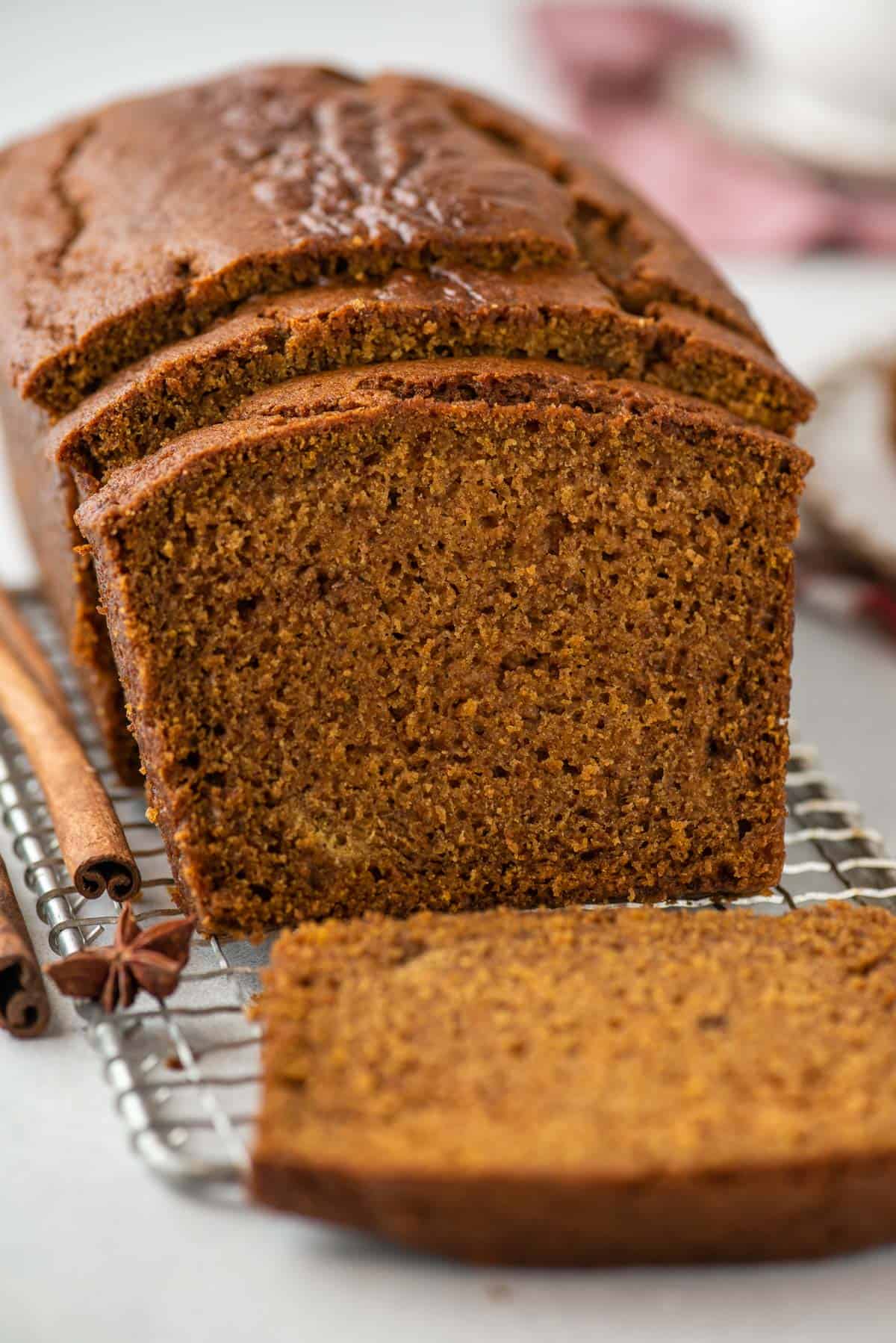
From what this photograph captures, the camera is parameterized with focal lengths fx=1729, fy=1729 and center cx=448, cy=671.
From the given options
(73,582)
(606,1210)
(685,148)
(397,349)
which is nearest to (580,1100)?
(606,1210)

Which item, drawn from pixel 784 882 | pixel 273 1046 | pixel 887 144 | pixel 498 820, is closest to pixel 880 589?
pixel 784 882

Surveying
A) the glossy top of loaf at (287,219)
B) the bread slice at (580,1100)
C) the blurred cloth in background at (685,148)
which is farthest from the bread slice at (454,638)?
the blurred cloth in background at (685,148)

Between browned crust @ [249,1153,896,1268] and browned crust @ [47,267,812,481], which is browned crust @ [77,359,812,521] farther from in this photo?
browned crust @ [249,1153,896,1268]

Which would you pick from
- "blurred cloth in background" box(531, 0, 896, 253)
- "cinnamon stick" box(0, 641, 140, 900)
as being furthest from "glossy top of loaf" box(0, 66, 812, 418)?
"blurred cloth in background" box(531, 0, 896, 253)

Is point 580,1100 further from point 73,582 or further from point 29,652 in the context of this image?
point 29,652

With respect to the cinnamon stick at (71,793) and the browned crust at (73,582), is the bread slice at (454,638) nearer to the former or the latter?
the cinnamon stick at (71,793)
